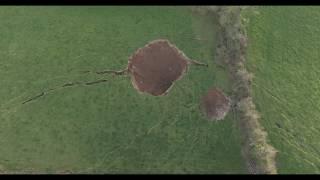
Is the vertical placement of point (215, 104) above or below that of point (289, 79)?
below

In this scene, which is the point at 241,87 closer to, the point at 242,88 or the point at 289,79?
the point at 242,88

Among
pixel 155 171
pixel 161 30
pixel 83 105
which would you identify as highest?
pixel 161 30

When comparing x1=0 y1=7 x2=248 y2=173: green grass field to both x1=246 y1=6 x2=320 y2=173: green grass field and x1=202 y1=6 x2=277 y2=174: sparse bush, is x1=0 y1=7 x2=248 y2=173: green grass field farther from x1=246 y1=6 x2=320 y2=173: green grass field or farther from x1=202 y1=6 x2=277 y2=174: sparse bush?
x1=202 y1=6 x2=277 y2=174: sparse bush

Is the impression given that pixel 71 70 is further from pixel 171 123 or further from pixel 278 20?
pixel 278 20

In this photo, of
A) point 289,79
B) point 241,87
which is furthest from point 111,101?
point 289,79

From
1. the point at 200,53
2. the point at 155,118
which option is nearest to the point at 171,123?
the point at 155,118

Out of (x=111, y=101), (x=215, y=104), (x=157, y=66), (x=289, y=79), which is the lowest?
(x=215, y=104)

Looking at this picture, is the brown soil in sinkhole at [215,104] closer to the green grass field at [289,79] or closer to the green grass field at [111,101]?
the green grass field at [111,101]
